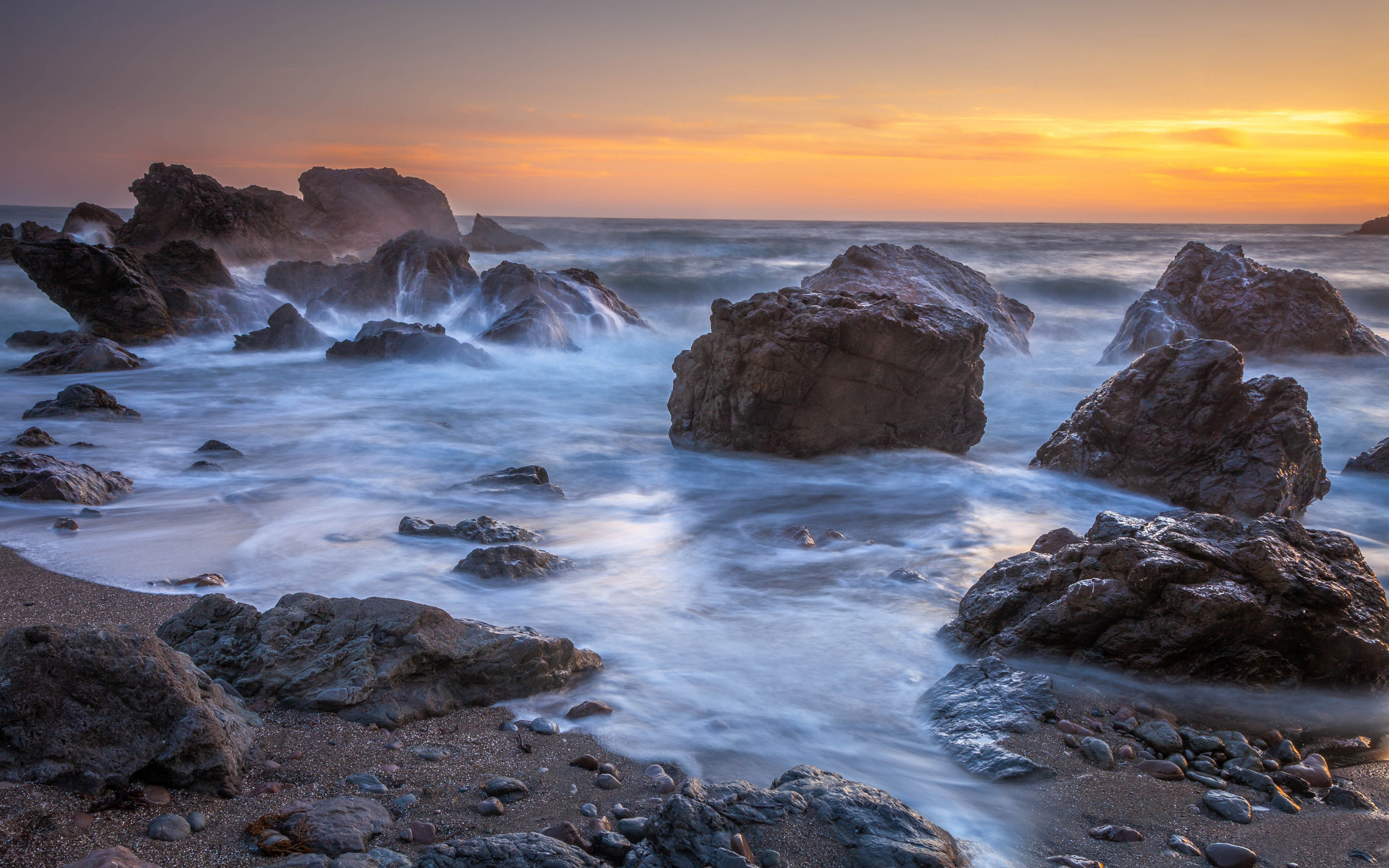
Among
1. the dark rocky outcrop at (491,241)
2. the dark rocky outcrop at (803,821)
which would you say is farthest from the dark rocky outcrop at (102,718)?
the dark rocky outcrop at (491,241)

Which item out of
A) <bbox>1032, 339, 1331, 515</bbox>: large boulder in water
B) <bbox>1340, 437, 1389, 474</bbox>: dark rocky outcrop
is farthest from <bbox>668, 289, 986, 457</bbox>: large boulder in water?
<bbox>1340, 437, 1389, 474</bbox>: dark rocky outcrop

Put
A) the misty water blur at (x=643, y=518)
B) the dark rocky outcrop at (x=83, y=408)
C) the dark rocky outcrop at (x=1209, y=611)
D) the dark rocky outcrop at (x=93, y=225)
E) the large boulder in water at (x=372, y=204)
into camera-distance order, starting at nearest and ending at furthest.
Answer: the misty water blur at (x=643, y=518)
the dark rocky outcrop at (x=1209, y=611)
the dark rocky outcrop at (x=83, y=408)
the dark rocky outcrop at (x=93, y=225)
the large boulder in water at (x=372, y=204)

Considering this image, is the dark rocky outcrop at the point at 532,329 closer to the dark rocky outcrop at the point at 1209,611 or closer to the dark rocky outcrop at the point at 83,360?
the dark rocky outcrop at the point at 83,360

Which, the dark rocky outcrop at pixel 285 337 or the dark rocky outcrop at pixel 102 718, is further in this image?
the dark rocky outcrop at pixel 285 337

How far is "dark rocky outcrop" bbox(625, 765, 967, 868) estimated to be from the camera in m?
2.35

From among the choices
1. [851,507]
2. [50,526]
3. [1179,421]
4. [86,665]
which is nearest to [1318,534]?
[1179,421]

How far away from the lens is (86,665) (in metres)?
2.63

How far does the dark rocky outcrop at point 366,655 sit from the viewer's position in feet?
11.0

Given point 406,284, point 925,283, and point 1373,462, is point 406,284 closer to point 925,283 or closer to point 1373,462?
point 925,283

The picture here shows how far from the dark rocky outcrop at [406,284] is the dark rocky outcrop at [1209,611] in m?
16.0

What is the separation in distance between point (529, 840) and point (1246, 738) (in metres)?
2.96

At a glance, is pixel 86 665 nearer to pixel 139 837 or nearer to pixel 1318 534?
pixel 139 837

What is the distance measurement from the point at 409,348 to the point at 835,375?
8586mm

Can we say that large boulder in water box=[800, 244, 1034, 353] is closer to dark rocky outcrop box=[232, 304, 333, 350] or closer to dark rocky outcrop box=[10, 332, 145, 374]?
dark rocky outcrop box=[232, 304, 333, 350]
